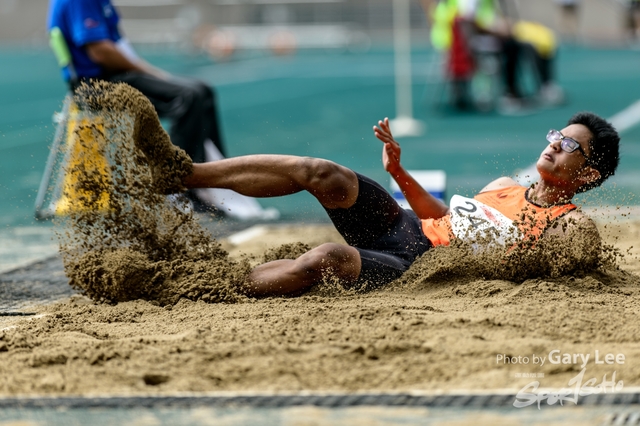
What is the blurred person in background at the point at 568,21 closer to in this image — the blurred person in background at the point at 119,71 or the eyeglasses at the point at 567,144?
the blurred person in background at the point at 119,71

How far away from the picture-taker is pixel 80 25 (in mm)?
7070

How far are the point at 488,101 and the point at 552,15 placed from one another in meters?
16.7

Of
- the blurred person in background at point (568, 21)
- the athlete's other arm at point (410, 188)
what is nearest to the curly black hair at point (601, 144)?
the athlete's other arm at point (410, 188)

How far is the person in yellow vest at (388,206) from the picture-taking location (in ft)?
13.8

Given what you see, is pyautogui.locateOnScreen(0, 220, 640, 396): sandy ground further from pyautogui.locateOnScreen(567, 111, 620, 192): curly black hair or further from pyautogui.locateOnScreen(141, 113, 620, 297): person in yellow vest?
pyautogui.locateOnScreen(567, 111, 620, 192): curly black hair

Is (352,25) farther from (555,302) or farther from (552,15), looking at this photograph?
(555,302)

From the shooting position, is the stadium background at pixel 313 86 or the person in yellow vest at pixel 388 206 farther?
the stadium background at pixel 313 86

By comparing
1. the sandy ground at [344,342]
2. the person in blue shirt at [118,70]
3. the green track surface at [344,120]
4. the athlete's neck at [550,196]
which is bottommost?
the green track surface at [344,120]

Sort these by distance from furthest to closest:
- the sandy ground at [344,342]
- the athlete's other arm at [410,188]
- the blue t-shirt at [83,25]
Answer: the blue t-shirt at [83,25], the athlete's other arm at [410,188], the sandy ground at [344,342]

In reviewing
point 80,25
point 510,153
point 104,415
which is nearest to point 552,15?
point 510,153

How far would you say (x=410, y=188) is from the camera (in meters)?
4.75

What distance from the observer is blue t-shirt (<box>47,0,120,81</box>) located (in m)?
7.05

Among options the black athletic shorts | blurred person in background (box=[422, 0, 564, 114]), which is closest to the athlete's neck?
the black athletic shorts

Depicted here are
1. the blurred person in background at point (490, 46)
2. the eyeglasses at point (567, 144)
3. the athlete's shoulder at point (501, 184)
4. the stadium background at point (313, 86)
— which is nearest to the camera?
the eyeglasses at point (567, 144)
